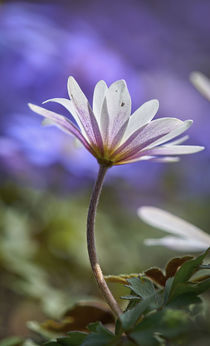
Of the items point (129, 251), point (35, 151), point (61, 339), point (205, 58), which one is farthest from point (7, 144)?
point (205, 58)

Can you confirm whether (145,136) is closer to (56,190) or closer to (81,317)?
(81,317)

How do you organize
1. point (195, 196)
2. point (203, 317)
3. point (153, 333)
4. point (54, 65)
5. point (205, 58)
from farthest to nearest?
point (205, 58)
point (195, 196)
point (54, 65)
point (203, 317)
point (153, 333)

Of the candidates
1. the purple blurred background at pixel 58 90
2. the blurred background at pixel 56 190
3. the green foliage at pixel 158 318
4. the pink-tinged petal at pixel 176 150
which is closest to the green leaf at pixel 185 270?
the green foliage at pixel 158 318

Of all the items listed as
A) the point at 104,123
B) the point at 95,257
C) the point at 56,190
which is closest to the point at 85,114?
the point at 104,123

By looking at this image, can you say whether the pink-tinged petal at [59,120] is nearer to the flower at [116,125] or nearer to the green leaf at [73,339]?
the flower at [116,125]

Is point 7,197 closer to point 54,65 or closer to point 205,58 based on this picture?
point 54,65

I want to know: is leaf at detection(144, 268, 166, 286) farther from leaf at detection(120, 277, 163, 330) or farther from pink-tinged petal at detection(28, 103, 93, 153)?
pink-tinged petal at detection(28, 103, 93, 153)

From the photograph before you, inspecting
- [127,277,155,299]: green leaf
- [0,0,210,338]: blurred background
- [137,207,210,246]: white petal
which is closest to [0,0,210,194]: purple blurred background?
[0,0,210,338]: blurred background
